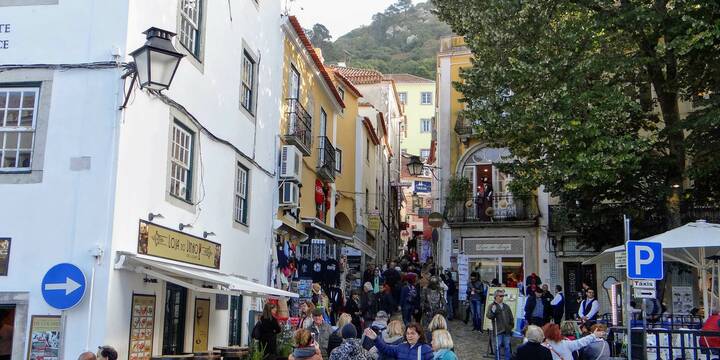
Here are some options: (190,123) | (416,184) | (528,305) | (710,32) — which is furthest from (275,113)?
(416,184)

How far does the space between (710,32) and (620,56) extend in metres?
2.10

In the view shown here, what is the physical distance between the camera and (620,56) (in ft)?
53.1

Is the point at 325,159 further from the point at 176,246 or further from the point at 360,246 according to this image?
the point at 176,246

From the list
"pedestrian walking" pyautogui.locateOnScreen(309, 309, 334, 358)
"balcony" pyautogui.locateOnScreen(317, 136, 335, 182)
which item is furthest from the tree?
"balcony" pyautogui.locateOnScreen(317, 136, 335, 182)

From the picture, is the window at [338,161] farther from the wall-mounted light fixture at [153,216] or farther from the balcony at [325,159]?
the wall-mounted light fixture at [153,216]

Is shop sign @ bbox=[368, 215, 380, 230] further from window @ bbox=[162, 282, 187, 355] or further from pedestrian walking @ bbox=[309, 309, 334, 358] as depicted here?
window @ bbox=[162, 282, 187, 355]

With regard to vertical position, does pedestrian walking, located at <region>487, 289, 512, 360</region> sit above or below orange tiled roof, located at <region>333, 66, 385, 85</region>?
below

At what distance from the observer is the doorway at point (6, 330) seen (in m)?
9.93

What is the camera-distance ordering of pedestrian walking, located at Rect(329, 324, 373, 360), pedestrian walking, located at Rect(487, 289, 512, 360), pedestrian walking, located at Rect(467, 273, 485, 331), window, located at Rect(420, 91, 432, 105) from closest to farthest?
pedestrian walking, located at Rect(329, 324, 373, 360) < pedestrian walking, located at Rect(487, 289, 512, 360) < pedestrian walking, located at Rect(467, 273, 485, 331) < window, located at Rect(420, 91, 432, 105)

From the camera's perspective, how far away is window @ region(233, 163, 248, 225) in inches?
608

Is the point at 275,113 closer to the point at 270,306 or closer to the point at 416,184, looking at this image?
the point at 270,306

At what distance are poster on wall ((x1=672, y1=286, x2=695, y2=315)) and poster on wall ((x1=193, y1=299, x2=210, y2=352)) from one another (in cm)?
1612

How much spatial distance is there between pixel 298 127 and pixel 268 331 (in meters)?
8.16

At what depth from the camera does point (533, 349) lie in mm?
8125
